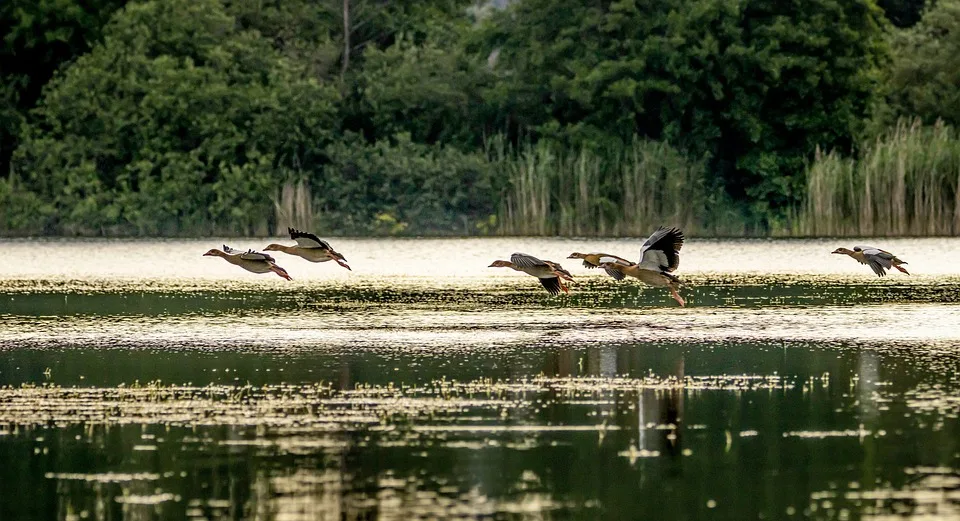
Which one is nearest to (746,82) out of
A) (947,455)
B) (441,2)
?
(441,2)

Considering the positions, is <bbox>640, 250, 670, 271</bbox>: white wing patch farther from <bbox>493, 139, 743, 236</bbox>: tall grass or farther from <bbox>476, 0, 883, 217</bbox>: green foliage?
<bbox>476, 0, 883, 217</bbox>: green foliage

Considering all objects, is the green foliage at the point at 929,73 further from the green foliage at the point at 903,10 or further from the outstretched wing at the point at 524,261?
the outstretched wing at the point at 524,261

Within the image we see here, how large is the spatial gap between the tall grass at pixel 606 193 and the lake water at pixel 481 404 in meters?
18.0

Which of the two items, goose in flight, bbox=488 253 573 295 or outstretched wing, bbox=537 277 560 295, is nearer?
goose in flight, bbox=488 253 573 295

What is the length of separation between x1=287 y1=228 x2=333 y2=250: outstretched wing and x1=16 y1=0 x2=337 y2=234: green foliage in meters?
25.8

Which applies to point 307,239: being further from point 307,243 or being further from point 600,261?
point 600,261

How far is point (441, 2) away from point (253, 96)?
8036 mm

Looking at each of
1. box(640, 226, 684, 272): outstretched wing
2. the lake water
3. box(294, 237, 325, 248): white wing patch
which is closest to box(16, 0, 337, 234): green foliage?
the lake water

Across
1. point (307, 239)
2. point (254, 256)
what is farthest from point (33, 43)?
point (254, 256)

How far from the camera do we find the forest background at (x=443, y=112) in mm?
46250

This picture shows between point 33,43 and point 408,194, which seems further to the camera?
point 33,43

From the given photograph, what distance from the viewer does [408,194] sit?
47094 millimetres

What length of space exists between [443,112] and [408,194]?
3968 mm

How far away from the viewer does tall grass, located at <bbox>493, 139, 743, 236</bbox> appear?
42375 mm
